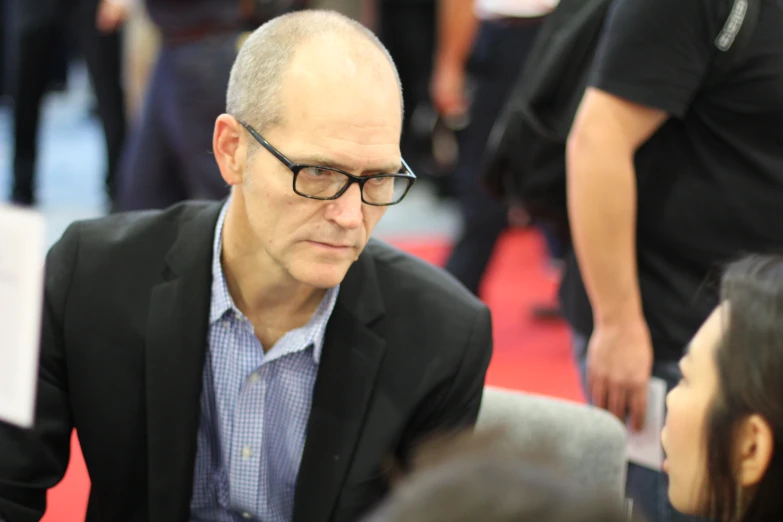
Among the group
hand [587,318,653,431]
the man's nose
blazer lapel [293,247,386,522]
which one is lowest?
hand [587,318,653,431]

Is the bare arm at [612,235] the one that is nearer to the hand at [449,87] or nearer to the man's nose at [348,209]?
the man's nose at [348,209]

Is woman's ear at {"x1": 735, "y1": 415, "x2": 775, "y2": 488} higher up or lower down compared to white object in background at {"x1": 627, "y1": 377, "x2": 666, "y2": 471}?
higher up

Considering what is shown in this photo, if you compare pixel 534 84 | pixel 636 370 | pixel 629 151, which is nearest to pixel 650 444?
pixel 636 370

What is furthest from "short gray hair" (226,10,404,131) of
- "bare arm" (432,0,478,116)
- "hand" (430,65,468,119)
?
"hand" (430,65,468,119)

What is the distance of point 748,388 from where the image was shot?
3.96ft

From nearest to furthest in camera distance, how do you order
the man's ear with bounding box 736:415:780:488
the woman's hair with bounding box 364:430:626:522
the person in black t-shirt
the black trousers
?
the woman's hair with bounding box 364:430:626:522 → the man's ear with bounding box 736:415:780:488 → the person in black t-shirt → the black trousers

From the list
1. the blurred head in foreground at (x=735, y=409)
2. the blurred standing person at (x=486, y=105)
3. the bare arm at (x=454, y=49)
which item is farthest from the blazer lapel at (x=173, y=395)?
the bare arm at (x=454, y=49)

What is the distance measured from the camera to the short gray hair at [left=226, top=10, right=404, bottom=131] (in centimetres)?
148

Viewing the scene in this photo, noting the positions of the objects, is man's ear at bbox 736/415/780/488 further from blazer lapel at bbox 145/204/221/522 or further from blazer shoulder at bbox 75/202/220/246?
blazer shoulder at bbox 75/202/220/246

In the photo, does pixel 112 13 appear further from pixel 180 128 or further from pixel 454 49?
pixel 180 128

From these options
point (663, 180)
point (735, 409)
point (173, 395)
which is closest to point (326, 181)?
point (173, 395)

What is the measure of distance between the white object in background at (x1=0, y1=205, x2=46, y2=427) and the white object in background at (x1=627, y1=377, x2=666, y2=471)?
4.23 ft

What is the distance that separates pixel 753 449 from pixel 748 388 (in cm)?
8

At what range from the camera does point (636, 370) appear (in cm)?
192
